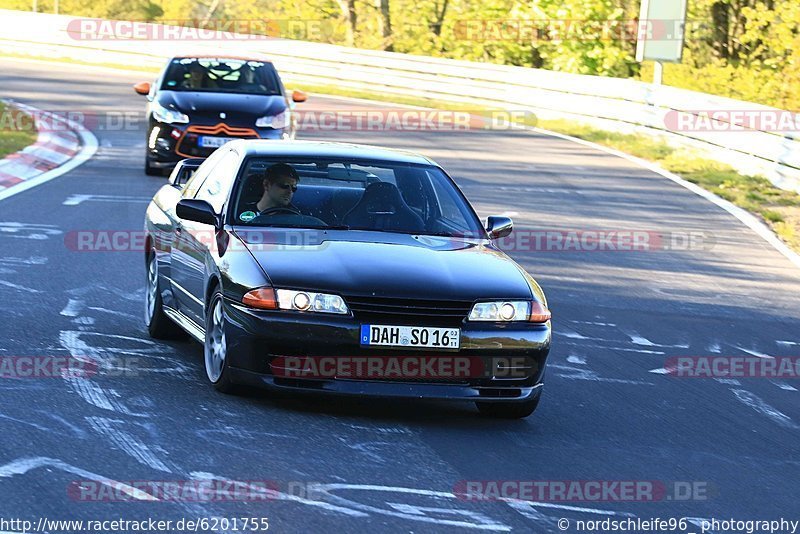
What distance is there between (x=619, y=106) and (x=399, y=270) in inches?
892

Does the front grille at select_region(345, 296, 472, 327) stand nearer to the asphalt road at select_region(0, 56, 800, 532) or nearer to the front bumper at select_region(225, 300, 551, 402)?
the front bumper at select_region(225, 300, 551, 402)

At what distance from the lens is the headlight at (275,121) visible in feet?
65.7

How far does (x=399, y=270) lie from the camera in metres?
8.01

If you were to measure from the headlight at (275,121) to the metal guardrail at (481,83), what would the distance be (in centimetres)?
703

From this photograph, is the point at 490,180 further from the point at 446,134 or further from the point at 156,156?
the point at 446,134

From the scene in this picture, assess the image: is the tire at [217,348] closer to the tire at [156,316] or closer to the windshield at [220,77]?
the tire at [156,316]

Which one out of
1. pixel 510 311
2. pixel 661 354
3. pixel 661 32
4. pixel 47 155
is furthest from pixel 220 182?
pixel 661 32

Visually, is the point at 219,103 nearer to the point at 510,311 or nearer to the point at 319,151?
the point at 319,151

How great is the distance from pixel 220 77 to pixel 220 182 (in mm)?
12457

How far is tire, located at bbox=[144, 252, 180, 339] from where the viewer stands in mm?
9836

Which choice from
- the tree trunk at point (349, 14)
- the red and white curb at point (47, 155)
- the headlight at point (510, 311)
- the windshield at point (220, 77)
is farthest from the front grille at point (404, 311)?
the tree trunk at point (349, 14)


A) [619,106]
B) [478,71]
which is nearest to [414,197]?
[619,106]

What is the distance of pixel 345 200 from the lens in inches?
360

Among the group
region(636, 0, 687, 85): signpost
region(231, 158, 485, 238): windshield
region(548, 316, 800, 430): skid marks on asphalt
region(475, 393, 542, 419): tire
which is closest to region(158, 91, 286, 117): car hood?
region(548, 316, 800, 430): skid marks on asphalt
